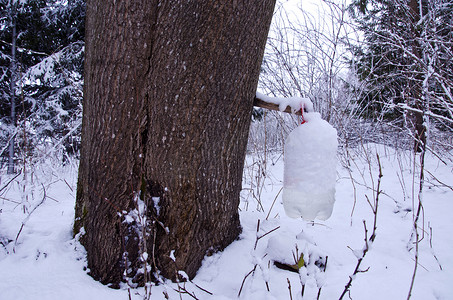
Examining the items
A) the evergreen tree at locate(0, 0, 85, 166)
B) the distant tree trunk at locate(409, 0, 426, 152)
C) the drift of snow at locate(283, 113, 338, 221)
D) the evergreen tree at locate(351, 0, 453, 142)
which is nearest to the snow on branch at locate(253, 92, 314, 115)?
the drift of snow at locate(283, 113, 338, 221)

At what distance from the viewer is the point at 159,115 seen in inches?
47.5

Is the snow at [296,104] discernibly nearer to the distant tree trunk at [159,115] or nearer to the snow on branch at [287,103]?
the snow on branch at [287,103]

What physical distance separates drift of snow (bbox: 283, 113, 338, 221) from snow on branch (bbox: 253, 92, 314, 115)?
14 cm

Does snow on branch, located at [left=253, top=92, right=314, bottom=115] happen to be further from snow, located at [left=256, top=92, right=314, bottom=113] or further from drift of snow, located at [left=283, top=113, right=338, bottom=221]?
drift of snow, located at [left=283, top=113, right=338, bottom=221]

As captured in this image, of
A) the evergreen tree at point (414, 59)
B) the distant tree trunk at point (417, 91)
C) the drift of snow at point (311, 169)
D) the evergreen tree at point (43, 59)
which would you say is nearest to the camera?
the drift of snow at point (311, 169)

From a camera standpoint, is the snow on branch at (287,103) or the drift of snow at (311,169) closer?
the drift of snow at (311,169)

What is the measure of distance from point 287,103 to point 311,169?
0.40 meters

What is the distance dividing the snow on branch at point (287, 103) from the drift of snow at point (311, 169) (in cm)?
14

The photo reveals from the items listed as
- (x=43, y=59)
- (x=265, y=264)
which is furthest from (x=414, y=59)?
(x=43, y=59)

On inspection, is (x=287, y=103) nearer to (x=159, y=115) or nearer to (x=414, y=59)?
(x=159, y=115)

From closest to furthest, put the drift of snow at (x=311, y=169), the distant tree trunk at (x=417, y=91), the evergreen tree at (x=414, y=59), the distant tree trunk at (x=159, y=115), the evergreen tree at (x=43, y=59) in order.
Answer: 1. the drift of snow at (x=311, y=169)
2. the distant tree trunk at (x=159, y=115)
3. the distant tree trunk at (x=417, y=91)
4. the evergreen tree at (x=414, y=59)
5. the evergreen tree at (x=43, y=59)

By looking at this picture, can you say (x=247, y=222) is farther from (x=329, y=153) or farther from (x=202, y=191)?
(x=329, y=153)

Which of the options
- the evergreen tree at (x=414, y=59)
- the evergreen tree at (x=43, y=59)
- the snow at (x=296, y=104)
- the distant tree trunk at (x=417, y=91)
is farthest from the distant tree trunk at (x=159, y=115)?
the evergreen tree at (x=43, y=59)

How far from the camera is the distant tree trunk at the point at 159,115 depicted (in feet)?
3.93
